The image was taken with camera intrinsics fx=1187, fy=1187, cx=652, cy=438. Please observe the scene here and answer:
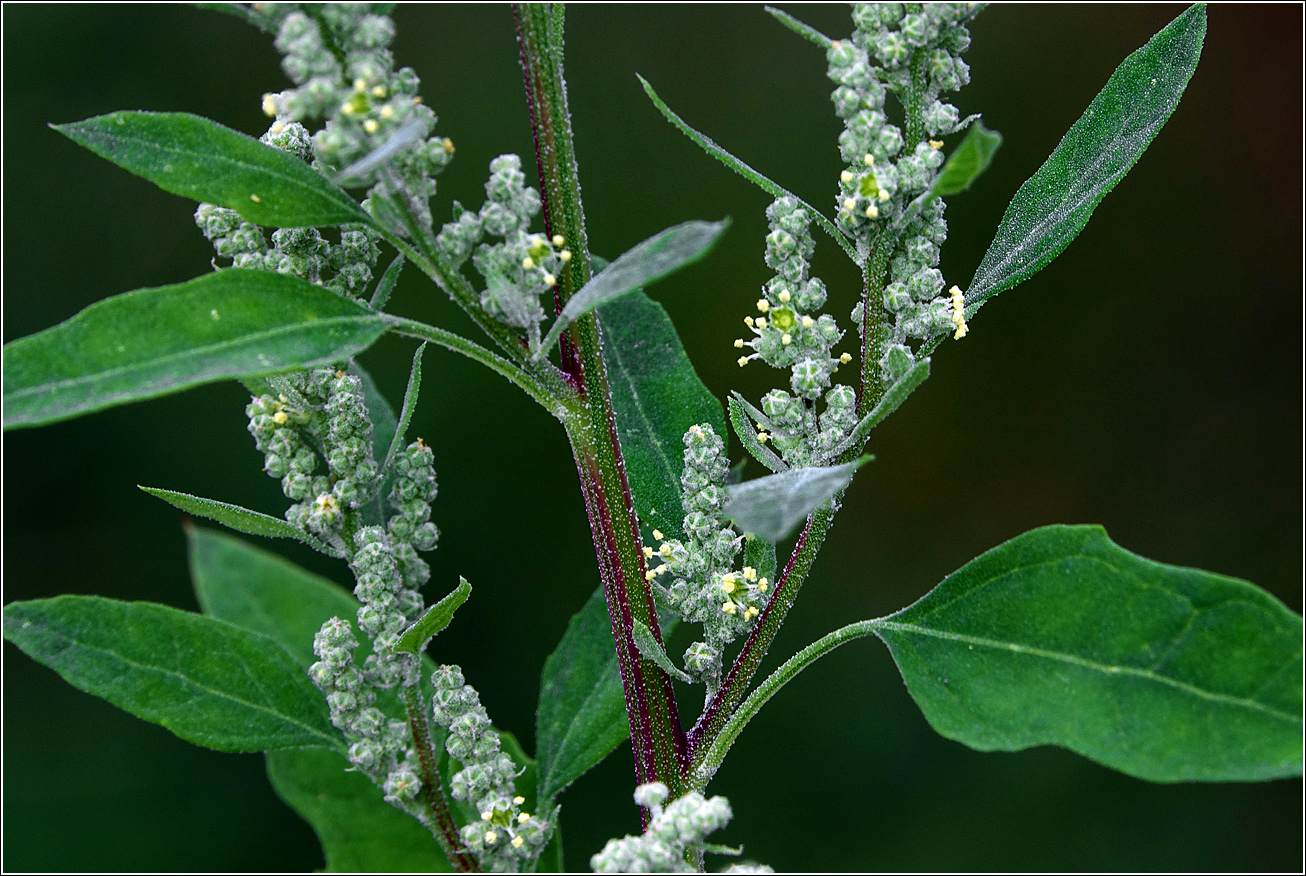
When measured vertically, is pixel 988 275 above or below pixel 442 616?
above

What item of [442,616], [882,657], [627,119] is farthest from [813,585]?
[442,616]

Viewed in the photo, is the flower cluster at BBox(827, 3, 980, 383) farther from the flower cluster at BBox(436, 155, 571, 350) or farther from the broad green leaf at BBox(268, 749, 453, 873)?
the broad green leaf at BBox(268, 749, 453, 873)

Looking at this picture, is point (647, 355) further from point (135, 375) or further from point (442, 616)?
point (135, 375)

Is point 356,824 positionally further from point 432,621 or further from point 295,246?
point 295,246

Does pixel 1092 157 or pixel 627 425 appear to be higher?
pixel 1092 157

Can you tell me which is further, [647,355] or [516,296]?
[647,355]

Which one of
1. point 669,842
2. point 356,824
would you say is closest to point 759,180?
point 669,842
